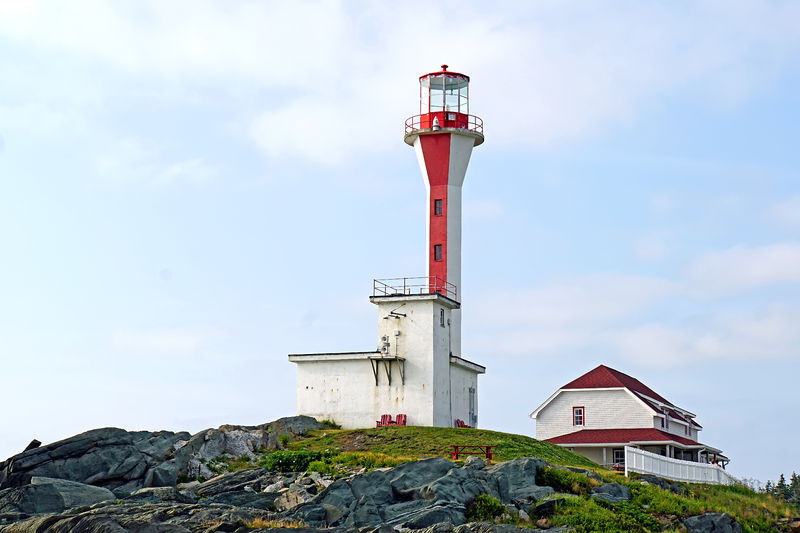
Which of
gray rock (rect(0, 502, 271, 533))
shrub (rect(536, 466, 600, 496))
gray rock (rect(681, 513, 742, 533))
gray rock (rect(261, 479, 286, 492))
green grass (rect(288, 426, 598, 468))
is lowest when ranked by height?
gray rock (rect(0, 502, 271, 533))

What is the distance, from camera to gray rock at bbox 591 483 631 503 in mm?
31391

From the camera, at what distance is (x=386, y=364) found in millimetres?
46438

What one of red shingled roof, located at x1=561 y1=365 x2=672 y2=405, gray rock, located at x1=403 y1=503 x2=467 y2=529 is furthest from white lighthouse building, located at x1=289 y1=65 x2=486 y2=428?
gray rock, located at x1=403 y1=503 x2=467 y2=529

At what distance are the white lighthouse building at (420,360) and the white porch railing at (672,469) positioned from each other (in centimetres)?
969

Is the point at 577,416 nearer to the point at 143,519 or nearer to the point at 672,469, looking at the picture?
the point at 672,469

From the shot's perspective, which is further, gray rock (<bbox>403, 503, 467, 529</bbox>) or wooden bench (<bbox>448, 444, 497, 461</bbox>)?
wooden bench (<bbox>448, 444, 497, 461</bbox>)

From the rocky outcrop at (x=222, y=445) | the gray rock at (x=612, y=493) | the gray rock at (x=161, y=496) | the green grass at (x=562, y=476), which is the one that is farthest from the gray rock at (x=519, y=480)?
the rocky outcrop at (x=222, y=445)

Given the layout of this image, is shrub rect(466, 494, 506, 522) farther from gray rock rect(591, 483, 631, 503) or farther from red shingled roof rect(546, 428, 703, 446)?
red shingled roof rect(546, 428, 703, 446)

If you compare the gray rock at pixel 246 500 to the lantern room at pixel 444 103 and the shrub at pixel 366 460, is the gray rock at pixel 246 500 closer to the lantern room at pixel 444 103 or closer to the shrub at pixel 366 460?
the shrub at pixel 366 460

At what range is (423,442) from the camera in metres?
40.4

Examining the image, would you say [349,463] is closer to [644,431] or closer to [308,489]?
[308,489]

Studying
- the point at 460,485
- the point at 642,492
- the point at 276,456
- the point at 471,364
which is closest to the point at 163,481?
the point at 276,456

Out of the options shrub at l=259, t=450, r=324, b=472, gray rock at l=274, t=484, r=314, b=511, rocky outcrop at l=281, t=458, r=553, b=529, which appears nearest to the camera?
rocky outcrop at l=281, t=458, r=553, b=529

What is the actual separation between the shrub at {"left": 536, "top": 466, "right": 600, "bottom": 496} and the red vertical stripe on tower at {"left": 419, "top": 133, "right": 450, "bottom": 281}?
19080 millimetres
